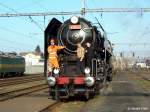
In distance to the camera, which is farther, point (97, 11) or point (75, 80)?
point (97, 11)

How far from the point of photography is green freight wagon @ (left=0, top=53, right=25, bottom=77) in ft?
186

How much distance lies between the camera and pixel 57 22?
2111cm

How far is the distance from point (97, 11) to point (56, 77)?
559 inches

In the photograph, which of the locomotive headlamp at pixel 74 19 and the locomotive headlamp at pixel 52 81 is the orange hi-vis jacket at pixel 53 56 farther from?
the locomotive headlamp at pixel 74 19

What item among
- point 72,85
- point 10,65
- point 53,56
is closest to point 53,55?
point 53,56

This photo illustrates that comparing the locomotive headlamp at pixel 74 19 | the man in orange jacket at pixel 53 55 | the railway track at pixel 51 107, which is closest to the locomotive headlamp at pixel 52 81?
the man in orange jacket at pixel 53 55

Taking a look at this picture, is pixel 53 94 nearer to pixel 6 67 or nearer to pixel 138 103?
pixel 138 103

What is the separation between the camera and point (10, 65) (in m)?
59.6

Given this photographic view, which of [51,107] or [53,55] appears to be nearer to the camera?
[51,107]

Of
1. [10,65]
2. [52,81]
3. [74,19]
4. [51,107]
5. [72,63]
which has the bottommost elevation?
[51,107]

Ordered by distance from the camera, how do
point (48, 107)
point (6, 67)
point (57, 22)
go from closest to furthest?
point (48, 107) → point (57, 22) → point (6, 67)

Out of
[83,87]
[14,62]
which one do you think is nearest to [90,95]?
[83,87]

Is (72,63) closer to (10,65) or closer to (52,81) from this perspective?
(52,81)

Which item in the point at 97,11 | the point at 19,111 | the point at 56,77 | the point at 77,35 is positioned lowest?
the point at 19,111
